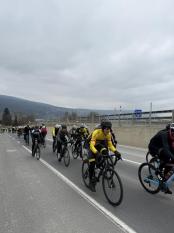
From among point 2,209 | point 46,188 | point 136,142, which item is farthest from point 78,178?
point 136,142

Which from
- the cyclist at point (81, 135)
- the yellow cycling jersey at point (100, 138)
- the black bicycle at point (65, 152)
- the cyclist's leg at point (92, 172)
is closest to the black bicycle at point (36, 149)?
the cyclist at point (81, 135)

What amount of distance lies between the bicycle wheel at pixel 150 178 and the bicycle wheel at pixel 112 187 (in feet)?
3.68

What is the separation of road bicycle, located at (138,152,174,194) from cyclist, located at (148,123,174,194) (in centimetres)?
8

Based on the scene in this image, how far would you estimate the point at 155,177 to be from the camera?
8.25m

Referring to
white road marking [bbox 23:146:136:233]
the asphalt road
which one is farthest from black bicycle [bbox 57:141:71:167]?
the asphalt road

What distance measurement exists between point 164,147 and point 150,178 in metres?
1.09

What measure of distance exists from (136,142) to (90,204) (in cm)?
1789

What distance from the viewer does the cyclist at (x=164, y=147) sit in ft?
25.2

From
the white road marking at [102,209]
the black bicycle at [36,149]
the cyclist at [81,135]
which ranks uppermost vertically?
the cyclist at [81,135]

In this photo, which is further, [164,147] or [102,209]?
[164,147]

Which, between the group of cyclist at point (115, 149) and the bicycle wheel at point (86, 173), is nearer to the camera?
the group of cyclist at point (115, 149)

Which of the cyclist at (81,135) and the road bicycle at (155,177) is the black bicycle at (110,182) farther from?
the cyclist at (81,135)

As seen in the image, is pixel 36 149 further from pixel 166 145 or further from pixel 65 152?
pixel 166 145

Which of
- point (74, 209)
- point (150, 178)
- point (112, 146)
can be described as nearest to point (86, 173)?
point (112, 146)
